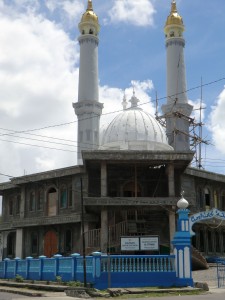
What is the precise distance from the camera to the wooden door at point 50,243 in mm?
33062

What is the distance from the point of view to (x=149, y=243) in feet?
76.3

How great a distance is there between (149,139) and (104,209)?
371 inches

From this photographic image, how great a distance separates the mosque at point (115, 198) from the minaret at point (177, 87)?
11693mm

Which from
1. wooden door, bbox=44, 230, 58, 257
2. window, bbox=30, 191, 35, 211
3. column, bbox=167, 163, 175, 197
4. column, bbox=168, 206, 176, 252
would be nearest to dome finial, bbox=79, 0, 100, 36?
window, bbox=30, 191, 35, 211

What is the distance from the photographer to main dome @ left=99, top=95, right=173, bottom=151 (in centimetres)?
3622

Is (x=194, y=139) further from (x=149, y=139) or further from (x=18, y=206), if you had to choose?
(x=18, y=206)

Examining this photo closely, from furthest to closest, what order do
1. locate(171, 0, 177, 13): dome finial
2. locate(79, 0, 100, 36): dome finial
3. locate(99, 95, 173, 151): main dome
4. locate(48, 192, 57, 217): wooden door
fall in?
locate(171, 0, 177, 13): dome finial → locate(79, 0, 100, 36): dome finial → locate(99, 95, 173, 151): main dome → locate(48, 192, 57, 217): wooden door

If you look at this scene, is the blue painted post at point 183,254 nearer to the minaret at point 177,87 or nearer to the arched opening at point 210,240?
the arched opening at point 210,240

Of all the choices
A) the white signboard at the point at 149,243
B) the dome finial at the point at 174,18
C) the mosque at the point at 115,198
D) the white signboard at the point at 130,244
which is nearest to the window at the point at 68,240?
the mosque at the point at 115,198

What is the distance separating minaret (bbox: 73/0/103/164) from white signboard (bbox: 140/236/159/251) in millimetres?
26388

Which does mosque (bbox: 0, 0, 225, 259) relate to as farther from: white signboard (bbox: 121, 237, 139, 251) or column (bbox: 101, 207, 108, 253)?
white signboard (bbox: 121, 237, 139, 251)

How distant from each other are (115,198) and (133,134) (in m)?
8.76

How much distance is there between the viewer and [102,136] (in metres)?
38.7

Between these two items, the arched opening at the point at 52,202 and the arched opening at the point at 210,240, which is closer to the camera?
the arched opening at the point at 52,202
